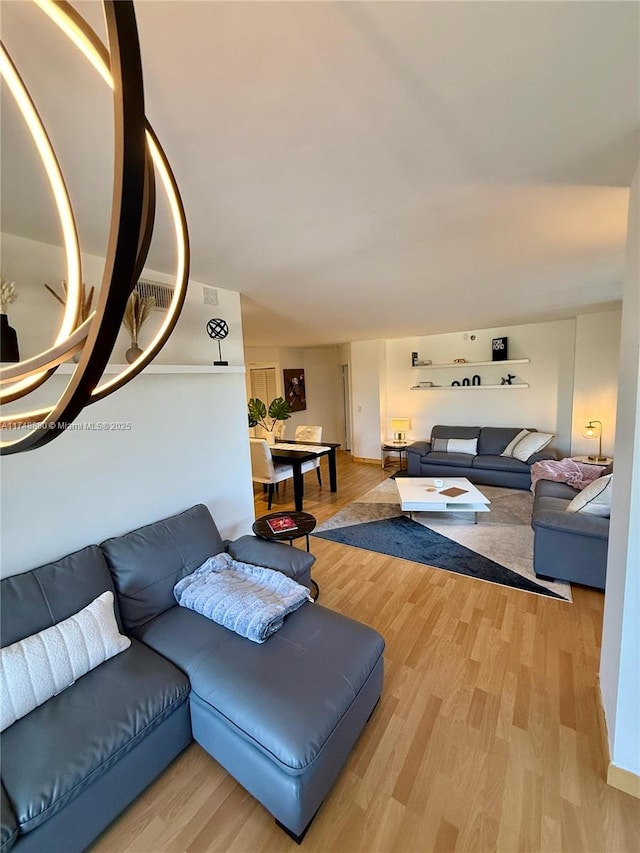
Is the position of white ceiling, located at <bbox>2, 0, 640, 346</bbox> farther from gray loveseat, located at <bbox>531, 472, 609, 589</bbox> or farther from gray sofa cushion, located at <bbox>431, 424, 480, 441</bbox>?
gray sofa cushion, located at <bbox>431, 424, 480, 441</bbox>

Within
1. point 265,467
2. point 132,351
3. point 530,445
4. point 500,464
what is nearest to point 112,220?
point 132,351

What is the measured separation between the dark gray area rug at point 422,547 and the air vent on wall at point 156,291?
8.68 feet

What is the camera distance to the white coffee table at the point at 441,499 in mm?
3869

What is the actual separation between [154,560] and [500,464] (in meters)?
4.62

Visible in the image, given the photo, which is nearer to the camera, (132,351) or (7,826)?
(7,826)

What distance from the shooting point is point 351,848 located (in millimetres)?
1256

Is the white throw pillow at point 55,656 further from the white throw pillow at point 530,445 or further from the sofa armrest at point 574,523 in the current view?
the white throw pillow at point 530,445

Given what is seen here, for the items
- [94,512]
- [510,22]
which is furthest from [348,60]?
[94,512]

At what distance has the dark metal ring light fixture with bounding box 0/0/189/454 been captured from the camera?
16.8 inches

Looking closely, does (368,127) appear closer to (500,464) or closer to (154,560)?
(154,560)

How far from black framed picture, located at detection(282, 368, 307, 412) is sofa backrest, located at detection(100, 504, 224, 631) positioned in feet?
15.8

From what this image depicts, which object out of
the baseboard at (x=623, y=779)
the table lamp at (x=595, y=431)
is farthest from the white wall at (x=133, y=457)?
the table lamp at (x=595, y=431)

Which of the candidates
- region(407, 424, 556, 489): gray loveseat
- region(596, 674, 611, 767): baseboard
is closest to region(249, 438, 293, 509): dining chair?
region(407, 424, 556, 489): gray loveseat

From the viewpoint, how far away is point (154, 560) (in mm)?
1982
